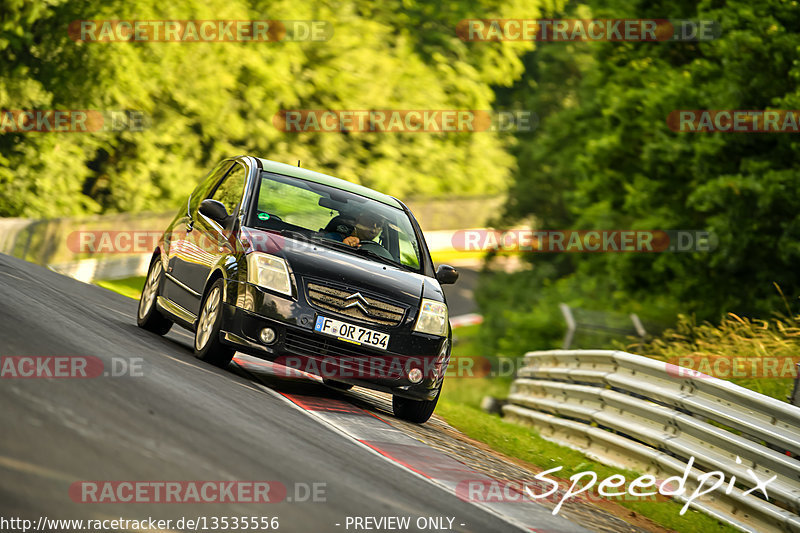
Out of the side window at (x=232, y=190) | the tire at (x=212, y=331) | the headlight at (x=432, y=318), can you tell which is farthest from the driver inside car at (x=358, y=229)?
the tire at (x=212, y=331)

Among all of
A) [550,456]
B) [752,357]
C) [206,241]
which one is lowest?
[550,456]

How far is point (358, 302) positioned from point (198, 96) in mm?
27787

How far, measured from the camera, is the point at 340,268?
370 inches

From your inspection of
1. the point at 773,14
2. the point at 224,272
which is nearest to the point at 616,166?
the point at 773,14

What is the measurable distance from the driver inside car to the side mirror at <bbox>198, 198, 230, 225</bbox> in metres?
0.97

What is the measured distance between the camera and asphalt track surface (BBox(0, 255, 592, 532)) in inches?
195

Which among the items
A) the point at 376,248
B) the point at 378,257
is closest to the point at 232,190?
the point at 376,248

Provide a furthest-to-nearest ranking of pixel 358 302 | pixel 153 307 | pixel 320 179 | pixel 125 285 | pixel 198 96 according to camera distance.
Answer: pixel 198 96 < pixel 125 285 < pixel 153 307 < pixel 320 179 < pixel 358 302

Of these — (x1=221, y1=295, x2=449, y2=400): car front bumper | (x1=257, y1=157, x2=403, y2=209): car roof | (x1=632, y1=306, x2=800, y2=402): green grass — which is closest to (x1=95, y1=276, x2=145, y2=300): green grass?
(x1=632, y1=306, x2=800, y2=402): green grass

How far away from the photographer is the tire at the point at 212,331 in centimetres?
938

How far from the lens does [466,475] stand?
807 cm

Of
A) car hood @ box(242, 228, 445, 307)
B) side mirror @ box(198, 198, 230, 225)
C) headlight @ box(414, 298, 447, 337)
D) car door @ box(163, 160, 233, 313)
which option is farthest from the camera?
car door @ box(163, 160, 233, 313)

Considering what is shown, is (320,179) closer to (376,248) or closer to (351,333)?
(376,248)

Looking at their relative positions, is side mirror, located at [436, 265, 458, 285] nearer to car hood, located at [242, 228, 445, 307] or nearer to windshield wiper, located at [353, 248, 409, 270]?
windshield wiper, located at [353, 248, 409, 270]
